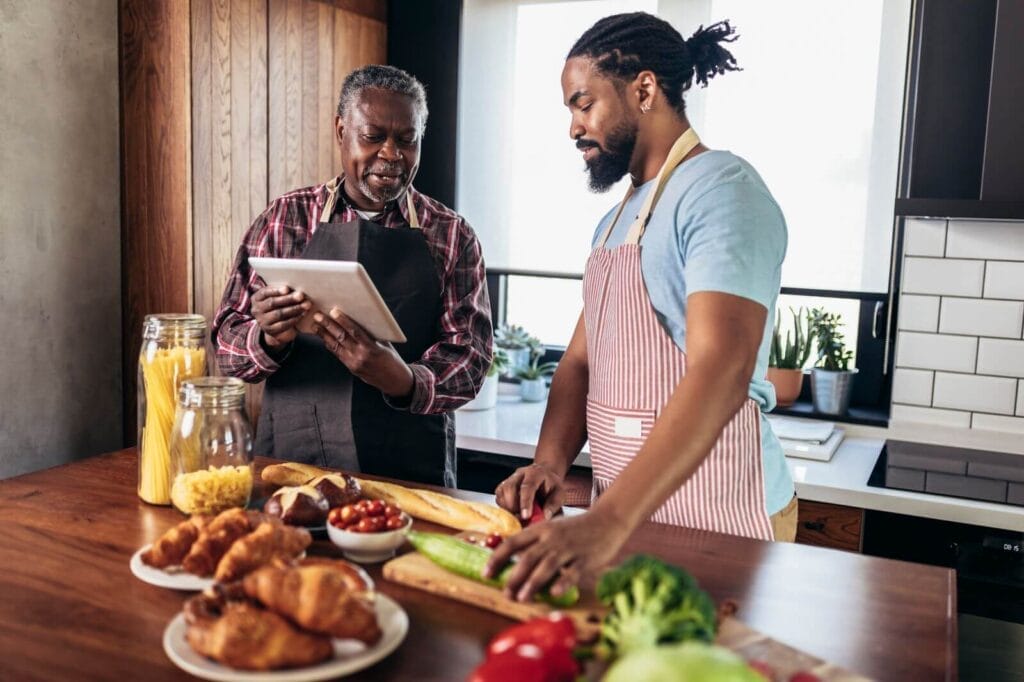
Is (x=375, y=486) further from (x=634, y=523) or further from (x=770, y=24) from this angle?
(x=770, y=24)

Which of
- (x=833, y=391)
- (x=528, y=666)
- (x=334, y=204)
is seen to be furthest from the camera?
(x=833, y=391)

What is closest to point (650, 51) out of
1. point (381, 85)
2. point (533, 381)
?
point (381, 85)

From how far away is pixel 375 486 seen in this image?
60.9 inches

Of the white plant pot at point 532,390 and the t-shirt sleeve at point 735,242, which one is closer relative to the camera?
the t-shirt sleeve at point 735,242

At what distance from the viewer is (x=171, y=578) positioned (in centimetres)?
114

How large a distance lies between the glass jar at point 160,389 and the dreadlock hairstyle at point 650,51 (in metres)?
0.84

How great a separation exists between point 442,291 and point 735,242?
0.95 meters

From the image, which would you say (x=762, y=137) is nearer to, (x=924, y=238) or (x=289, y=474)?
(x=924, y=238)

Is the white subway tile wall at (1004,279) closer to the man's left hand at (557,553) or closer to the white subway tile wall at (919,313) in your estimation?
the white subway tile wall at (919,313)

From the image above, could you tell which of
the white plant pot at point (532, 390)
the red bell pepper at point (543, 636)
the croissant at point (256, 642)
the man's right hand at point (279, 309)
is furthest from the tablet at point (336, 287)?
the white plant pot at point (532, 390)

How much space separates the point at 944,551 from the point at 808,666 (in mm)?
1347

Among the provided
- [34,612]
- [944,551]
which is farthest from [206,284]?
[944,551]

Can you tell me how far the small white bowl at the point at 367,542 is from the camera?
48.5 inches

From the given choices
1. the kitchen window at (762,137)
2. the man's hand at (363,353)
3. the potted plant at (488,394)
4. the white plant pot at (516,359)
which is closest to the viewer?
the man's hand at (363,353)
